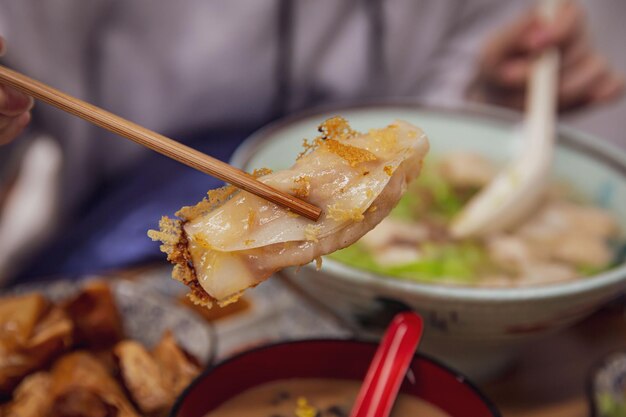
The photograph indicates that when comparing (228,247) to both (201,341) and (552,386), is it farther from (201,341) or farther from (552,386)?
(552,386)

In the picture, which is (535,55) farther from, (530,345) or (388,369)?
(388,369)

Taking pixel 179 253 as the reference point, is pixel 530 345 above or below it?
below

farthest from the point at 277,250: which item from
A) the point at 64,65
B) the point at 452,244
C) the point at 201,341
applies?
the point at 64,65

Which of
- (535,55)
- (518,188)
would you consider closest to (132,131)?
(518,188)

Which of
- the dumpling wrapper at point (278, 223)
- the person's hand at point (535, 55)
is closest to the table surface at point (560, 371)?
the dumpling wrapper at point (278, 223)

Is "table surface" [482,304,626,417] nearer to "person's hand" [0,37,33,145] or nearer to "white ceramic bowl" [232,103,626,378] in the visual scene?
"white ceramic bowl" [232,103,626,378]

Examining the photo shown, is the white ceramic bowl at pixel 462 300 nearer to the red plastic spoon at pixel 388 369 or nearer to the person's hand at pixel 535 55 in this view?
the red plastic spoon at pixel 388 369
